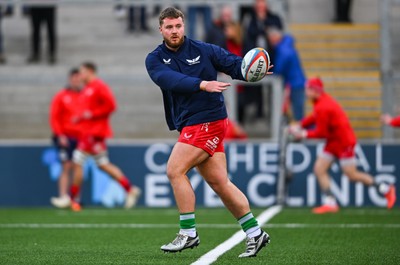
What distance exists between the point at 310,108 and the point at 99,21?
4823 mm

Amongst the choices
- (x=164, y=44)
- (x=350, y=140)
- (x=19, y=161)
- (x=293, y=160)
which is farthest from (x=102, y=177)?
(x=164, y=44)

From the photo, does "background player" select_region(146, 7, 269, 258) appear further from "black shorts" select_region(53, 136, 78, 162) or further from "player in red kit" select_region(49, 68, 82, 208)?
"black shorts" select_region(53, 136, 78, 162)

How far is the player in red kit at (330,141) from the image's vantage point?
53.2ft

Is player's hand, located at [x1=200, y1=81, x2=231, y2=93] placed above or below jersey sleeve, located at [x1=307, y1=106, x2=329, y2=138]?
above

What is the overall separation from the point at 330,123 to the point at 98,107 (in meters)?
3.71

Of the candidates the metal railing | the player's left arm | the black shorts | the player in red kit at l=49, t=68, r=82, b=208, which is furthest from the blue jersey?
the metal railing

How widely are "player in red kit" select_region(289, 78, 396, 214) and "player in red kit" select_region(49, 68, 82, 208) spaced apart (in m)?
3.88

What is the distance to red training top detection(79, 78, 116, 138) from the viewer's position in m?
17.3

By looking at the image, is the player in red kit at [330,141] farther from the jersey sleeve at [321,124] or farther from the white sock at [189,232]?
the white sock at [189,232]

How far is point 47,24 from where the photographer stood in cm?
2106

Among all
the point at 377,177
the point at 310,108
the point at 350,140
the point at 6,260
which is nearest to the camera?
the point at 6,260

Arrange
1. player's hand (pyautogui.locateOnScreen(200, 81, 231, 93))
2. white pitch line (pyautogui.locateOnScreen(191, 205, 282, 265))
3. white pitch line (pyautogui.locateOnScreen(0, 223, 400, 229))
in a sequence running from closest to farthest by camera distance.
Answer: player's hand (pyautogui.locateOnScreen(200, 81, 231, 93))
white pitch line (pyautogui.locateOnScreen(191, 205, 282, 265))
white pitch line (pyautogui.locateOnScreen(0, 223, 400, 229))

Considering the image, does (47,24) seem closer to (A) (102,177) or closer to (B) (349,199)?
(A) (102,177)

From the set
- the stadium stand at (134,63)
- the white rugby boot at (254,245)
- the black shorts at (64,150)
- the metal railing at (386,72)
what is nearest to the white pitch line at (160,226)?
the white rugby boot at (254,245)
